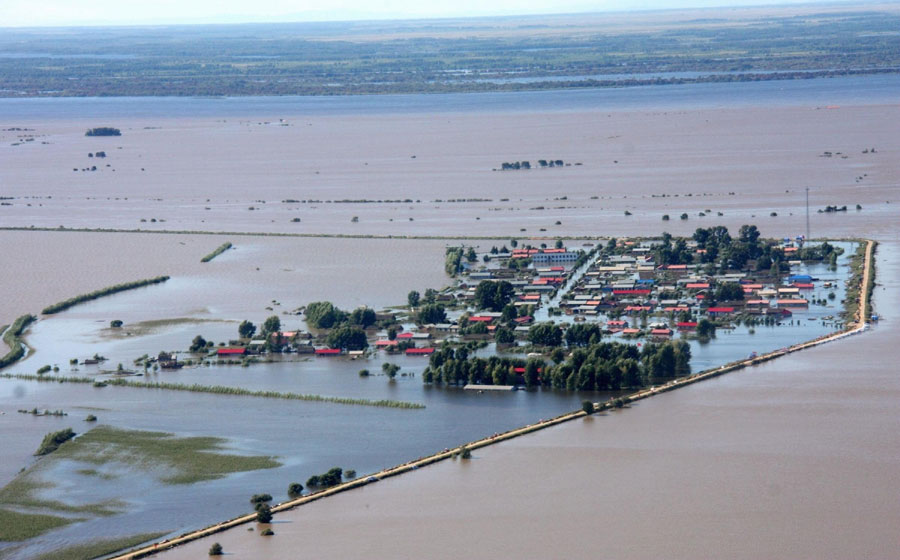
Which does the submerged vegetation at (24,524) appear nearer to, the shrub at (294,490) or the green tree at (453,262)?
the shrub at (294,490)

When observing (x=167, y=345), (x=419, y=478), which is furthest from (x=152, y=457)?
(x=167, y=345)

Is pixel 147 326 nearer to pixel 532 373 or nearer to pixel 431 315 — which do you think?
pixel 431 315

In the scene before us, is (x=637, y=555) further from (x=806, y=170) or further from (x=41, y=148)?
(x=41, y=148)

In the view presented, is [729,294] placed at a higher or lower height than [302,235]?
lower

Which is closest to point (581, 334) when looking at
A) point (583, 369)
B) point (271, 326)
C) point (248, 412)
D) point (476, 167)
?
point (583, 369)

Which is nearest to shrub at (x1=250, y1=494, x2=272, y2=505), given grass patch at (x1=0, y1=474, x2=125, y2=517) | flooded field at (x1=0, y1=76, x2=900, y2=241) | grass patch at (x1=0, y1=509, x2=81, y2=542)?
grass patch at (x1=0, y1=474, x2=125, y2=517)

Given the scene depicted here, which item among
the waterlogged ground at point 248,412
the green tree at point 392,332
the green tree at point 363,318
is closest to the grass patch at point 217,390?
the waterlogged ground at point 248,412
